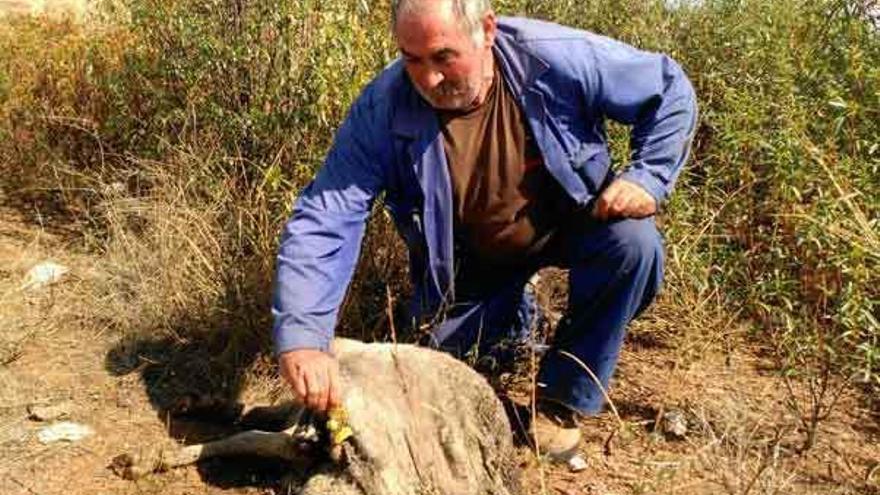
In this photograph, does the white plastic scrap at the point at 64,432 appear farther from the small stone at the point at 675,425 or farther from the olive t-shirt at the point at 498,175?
A: the small stone at the point at 675,425

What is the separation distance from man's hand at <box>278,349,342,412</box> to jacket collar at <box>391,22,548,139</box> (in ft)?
2.42

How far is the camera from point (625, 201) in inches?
110

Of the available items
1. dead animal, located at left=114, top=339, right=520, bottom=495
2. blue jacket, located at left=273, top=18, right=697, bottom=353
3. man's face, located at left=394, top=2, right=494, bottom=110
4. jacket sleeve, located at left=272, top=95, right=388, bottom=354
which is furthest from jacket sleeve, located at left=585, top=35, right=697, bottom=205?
dead animal, located at left=114, top=339, right=520, bottom=495

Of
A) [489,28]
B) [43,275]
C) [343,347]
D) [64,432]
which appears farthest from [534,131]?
[43,275]

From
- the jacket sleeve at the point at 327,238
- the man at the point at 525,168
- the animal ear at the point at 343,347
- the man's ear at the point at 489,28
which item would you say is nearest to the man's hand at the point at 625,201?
the man at the point at 525,168

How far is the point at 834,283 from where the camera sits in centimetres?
330

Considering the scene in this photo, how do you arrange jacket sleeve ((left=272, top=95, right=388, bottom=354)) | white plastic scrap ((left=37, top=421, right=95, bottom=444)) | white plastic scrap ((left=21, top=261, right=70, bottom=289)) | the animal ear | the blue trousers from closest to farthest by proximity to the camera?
jacket sleeve ((left=272, top=95, right=388, bottom=354))
the animal ear
the blue trousers
white plastic scrap ((left=37, top=421, right=95, bottom=444))
white plastic scrap ((left=21, top=261, right=70, bottom=289))

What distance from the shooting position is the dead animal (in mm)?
2439

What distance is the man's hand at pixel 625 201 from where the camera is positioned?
279 centimetres

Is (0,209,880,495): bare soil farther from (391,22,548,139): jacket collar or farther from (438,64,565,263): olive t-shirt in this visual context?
(391,22,548,139): jacket collar

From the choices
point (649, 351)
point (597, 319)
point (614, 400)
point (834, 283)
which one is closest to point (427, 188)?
point (597, 319)

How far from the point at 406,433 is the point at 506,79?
108cm

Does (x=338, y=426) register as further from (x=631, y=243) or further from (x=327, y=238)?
(x=631, y=243)

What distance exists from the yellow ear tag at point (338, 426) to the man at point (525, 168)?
12.9 inches
